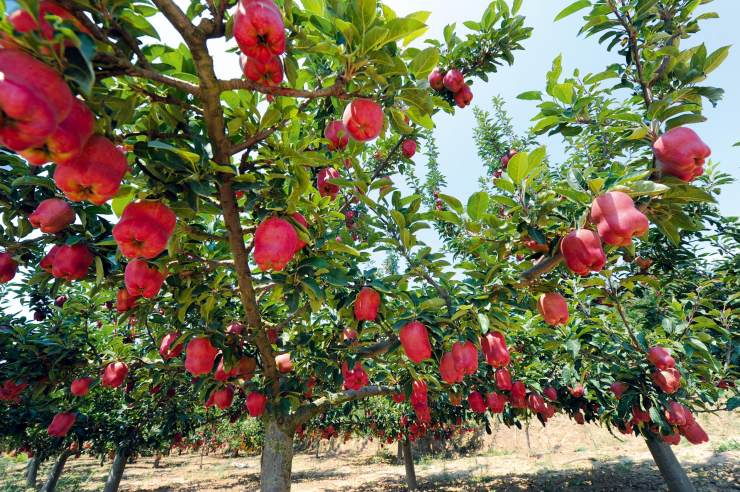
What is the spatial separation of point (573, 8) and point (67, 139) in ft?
8.57

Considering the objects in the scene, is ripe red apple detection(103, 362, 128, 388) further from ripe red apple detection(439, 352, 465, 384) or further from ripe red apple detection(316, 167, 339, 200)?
ripe red apple detection(439, 352, 465, 384)

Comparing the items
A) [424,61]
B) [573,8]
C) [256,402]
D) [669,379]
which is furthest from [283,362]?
[669,379]

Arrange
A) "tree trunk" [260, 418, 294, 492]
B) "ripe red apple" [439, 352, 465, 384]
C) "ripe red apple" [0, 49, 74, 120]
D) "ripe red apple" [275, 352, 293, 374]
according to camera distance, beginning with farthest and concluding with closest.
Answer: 1. "ripe red apple" [275, 352, 293, 374]
2. "tree trunk" [260, 418, 294, 492]
3. "ripe red apple" [439, 352, 465, 384]
4. "ripe red apple" [0, 49, 74, 120]

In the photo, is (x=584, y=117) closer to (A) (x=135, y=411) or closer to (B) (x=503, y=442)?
(A) (x=135, y=411)

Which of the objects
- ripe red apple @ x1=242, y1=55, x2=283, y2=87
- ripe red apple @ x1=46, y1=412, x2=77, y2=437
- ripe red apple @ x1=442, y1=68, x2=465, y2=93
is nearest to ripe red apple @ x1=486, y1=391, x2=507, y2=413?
ripe red apple @ x1=442, y1=68, x2=465, y2=93

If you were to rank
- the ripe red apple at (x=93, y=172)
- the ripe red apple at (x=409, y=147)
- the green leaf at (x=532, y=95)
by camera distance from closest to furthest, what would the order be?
the ripe red apple at (x=93, y=172) < the green leaf at (x=532, y=95) < the ripe red apple at (x=409, y=147)

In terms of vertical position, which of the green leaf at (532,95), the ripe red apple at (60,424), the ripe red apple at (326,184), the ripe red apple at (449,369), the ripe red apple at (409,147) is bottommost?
the ripe red apple at (60,424)

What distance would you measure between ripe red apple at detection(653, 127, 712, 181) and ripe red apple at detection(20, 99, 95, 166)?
7.80 ft

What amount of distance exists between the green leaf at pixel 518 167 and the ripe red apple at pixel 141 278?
2.00 m

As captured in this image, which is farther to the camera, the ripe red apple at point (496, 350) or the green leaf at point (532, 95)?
the ripe red apple at point (496, 350)

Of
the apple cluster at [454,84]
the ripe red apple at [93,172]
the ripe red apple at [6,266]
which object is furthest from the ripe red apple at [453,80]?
the ripe red apple at [6,266]

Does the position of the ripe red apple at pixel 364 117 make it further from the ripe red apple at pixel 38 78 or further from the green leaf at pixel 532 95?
the green leaf at pixel 532 95

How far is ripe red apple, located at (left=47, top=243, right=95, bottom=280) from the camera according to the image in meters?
1.87

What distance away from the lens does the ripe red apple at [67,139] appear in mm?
987
